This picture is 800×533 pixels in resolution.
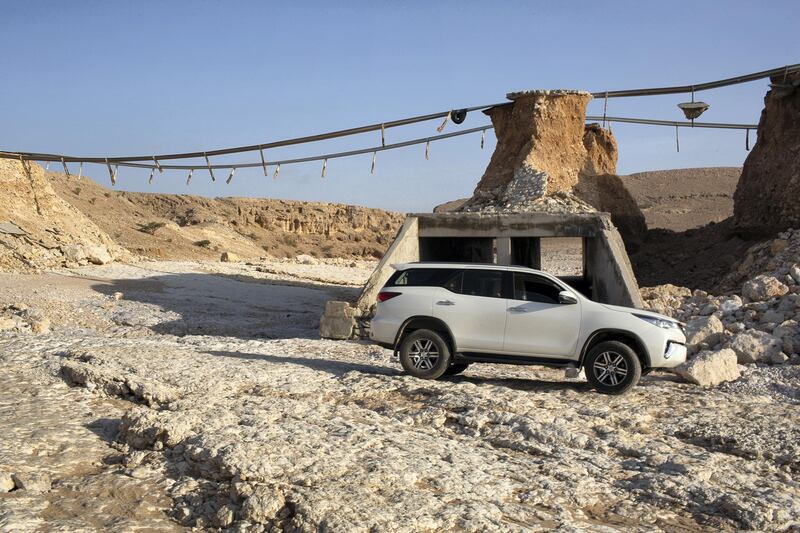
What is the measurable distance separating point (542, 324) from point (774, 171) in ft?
49.8

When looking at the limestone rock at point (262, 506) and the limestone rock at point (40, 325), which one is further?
the limestone rock at point (40, 325)

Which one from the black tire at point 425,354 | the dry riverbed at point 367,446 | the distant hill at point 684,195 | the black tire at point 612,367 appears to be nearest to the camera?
the dry riverbed at point 367,446

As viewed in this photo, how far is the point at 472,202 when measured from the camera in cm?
2466

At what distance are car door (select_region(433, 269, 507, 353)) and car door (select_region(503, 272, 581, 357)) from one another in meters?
0.15

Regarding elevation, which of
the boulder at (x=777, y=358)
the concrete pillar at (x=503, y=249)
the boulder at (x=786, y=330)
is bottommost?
the boulder at (x=777, y=358)

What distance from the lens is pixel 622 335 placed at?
11.1 m

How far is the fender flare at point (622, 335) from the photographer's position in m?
10.9

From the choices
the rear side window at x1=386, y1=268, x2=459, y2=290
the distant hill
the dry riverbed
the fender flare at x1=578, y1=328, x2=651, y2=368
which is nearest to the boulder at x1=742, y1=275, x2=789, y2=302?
the dry riverbed

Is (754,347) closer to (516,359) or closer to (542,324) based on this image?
(542,324)

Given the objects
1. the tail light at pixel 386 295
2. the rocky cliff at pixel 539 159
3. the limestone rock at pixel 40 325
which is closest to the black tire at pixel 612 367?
the tail light at pixel 386 295

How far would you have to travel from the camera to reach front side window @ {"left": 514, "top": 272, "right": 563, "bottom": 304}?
1141cm

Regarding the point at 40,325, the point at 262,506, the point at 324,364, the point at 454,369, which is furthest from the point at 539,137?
the point at 262,506

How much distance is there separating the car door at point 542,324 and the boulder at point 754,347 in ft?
13.0

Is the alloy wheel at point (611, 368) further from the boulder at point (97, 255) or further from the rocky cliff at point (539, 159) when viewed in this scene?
the boulder at point (97, 255)
